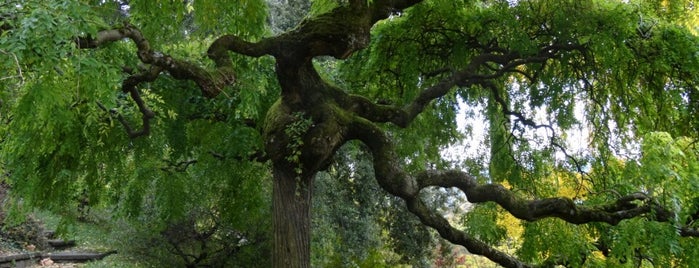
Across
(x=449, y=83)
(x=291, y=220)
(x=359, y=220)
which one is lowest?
(x=291, y=220)

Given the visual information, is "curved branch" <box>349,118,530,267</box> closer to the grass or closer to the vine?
the vine

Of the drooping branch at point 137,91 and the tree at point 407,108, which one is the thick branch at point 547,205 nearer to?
the tree at point 407,108

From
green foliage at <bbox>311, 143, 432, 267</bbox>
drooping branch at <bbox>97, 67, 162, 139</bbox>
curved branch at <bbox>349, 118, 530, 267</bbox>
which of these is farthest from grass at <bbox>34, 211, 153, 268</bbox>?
curved branch at <bbox>349, 118, 530, 267</bbox>

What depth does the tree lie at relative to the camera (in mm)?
4695

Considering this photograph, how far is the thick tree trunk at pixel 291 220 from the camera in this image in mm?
5438

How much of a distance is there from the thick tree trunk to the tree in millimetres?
13

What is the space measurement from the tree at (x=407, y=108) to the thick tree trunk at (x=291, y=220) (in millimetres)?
13

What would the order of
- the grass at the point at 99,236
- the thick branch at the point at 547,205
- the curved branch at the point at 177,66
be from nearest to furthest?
1. the curved branch at the point at 177,66
2. the thick branch at the point at 547,205
3. the grass at the point at 99,236

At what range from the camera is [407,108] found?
645 centimetres

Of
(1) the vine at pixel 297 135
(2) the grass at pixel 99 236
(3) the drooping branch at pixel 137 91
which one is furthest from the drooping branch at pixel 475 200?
(2) the grass at pixel 99 236

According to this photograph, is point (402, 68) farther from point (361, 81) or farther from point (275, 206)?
point (275, 206)

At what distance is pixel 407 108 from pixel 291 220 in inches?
71.4

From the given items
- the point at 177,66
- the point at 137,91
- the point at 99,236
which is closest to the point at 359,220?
the point at 99,236

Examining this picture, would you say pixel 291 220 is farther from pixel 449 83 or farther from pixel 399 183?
pixel 449 83
